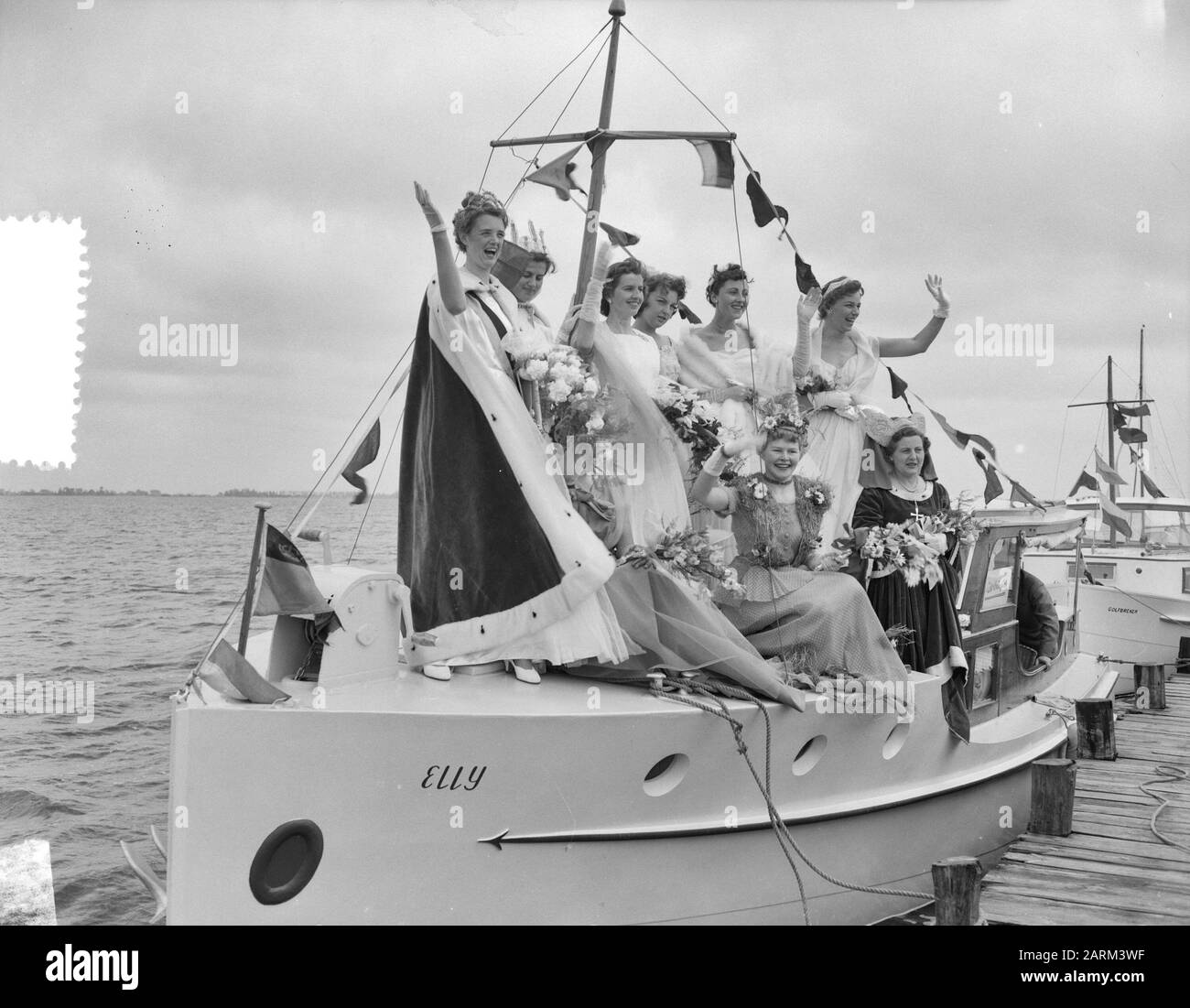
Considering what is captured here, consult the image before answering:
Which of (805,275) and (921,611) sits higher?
(805,275)

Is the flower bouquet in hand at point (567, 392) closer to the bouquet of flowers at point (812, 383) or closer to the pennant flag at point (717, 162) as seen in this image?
the pennant flag at point (717, 162)

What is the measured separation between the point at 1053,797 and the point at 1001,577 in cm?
163

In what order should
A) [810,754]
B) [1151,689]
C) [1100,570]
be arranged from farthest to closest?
Result: [1100,570], [1151,689], [810,754]

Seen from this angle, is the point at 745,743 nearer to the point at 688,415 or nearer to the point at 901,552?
the point at 901,552

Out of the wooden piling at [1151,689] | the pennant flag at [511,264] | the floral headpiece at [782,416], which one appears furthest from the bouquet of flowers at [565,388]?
the wooden piling at [1151,689]

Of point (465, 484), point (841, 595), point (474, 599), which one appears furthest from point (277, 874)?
point (841, 595)

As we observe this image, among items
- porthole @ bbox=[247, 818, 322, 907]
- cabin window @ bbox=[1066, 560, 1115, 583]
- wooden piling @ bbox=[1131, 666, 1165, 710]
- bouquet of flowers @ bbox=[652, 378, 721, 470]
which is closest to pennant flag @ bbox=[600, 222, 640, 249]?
bouquet of flowers @ bbox=[652, 378, 721, 470]

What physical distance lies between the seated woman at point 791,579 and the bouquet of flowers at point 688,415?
0.94ft

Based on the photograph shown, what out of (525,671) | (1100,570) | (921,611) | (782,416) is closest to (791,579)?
(782,416)

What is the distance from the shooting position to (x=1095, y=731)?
9.26 m

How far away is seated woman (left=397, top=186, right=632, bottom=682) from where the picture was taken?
5496 millimetres

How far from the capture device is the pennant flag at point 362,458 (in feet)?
19.7
